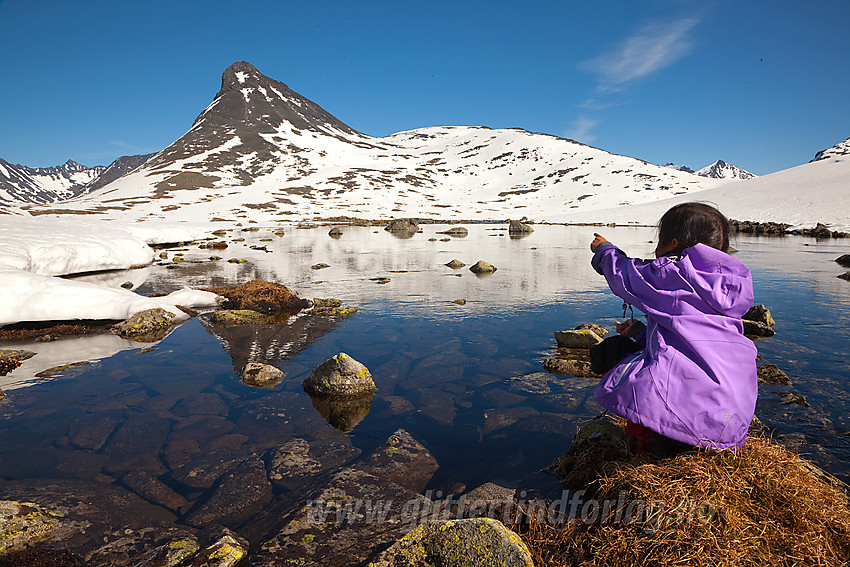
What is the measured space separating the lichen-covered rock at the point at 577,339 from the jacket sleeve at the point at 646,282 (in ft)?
21.4

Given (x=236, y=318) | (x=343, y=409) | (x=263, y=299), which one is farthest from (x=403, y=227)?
(x=343, y=409)

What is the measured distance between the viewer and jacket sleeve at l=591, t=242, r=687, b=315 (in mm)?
3619

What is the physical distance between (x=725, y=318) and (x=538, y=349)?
6793 mm

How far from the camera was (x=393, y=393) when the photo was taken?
7902 mm

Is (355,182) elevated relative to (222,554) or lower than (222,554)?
elevated

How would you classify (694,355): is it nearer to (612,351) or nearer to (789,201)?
(612,351)

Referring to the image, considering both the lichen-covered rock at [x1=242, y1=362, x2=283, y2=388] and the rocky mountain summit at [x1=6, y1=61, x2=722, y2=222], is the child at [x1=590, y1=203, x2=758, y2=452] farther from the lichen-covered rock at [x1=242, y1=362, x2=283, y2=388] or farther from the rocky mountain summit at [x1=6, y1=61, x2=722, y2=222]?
the rocky mountain summit at [x1=6, y1=61, x2=722, y2=222]

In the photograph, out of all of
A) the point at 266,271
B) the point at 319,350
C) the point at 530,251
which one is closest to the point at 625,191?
the point at 530,251

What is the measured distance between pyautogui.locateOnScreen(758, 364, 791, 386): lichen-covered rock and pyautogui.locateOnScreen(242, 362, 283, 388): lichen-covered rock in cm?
889

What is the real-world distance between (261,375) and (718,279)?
24.5 feet

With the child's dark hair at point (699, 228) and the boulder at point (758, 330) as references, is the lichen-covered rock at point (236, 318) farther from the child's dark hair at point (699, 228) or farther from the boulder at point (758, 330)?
the boulder at point (758, 330)

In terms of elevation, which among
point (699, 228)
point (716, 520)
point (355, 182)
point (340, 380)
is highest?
point (355, 182)

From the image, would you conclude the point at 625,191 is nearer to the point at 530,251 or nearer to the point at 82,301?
the point at 530,251

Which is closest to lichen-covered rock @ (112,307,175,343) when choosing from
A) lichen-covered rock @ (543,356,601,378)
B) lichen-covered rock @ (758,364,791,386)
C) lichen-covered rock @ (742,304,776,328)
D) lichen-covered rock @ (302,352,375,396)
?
lichen-covered rock @ (302,352,375,396)
